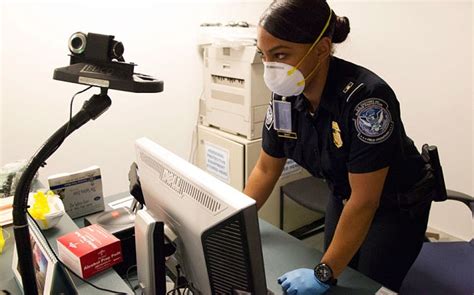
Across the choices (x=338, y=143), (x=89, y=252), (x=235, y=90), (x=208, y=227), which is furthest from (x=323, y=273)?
(x=235, y=90)

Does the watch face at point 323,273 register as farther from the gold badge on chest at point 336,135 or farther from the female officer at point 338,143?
the gold badge on chest at point 336,135

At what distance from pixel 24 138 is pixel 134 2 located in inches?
39.6

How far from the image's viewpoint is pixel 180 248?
839 mm

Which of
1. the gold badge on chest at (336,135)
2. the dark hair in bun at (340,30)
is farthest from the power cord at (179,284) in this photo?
the dark hair in bun at (340,30)

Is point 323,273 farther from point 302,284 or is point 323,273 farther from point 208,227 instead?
point 208,227

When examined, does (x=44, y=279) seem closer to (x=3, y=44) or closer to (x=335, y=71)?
(x=335, y=71)

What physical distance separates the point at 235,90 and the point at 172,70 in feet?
1.71

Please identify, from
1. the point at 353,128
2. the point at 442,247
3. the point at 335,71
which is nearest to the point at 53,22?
the point at 335,71

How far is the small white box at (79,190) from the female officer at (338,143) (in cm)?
55

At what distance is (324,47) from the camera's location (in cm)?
116

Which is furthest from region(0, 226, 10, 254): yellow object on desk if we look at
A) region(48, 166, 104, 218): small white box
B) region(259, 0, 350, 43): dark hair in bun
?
region(259, 0, 350, 43): dark hair in bun

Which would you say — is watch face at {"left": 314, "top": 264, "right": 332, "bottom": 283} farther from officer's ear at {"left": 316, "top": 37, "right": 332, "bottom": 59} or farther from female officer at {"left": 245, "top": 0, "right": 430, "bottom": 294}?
officer's ear at {"left": 316, "top": 37, "right": 332, "bottom": 59}

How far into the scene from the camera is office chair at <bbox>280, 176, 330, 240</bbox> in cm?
215

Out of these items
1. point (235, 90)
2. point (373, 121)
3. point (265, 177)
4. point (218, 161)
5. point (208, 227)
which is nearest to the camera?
point (208, 227)
